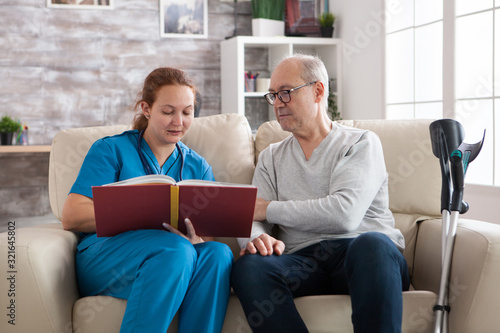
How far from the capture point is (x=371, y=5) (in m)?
4.20

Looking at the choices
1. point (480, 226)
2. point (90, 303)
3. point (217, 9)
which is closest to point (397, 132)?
point (480, 226)

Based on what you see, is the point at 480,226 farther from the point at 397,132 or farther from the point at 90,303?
the point at 90,303

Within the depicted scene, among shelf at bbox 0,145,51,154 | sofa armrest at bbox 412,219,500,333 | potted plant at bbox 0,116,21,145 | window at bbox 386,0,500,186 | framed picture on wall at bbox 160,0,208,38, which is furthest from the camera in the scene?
framed picture on wall at bbox 160,0,208,38

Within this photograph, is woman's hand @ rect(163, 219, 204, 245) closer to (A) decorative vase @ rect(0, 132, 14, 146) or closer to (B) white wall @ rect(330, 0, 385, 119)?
(A) decorative vase @ rect(0, 132, 14, 146)

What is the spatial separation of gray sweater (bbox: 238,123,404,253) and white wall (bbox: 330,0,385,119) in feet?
7.45

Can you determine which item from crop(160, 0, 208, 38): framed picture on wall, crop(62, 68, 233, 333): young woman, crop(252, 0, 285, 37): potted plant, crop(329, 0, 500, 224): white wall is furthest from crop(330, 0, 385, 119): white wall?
crop(62, 68, 233, 333): young woman

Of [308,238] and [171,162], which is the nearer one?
[308,238]

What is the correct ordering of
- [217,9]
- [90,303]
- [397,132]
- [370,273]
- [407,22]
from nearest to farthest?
[370,273] < [90,303] < [397,132] < [407,22] < [217,9]

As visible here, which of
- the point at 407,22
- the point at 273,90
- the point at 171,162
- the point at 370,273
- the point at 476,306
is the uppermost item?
the point at 407,22

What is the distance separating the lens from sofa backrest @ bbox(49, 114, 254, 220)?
2166 mm

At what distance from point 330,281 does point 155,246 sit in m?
0.58

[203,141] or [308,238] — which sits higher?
[203,141]

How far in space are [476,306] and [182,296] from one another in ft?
2.83

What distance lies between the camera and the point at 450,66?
3.49 metres
